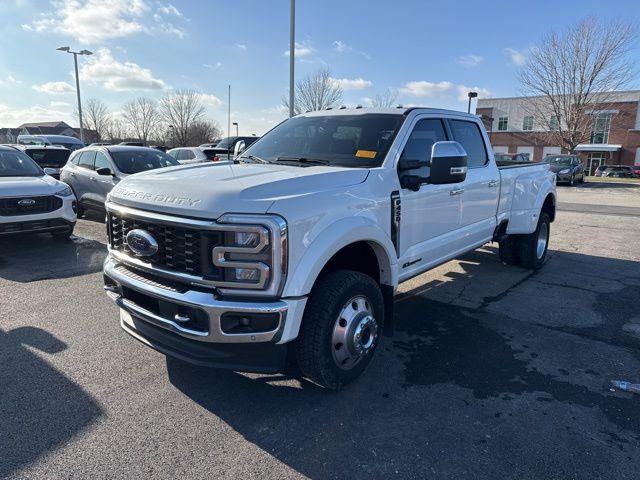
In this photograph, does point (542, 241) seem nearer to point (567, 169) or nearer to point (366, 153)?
point (366, 153)

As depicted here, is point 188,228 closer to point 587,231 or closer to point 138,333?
point 138,333

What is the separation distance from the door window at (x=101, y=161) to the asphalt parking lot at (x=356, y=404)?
5.01 meters

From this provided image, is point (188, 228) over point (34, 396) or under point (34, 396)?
over

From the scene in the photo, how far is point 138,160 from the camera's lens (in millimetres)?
9719

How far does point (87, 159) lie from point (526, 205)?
29.9 feet

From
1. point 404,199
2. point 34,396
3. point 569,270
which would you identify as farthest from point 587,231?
point 34,396

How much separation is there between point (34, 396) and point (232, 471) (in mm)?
1661

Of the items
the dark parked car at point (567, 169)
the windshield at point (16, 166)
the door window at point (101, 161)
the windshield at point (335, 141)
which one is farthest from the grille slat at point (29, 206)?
the dark parked car at point (567, 169)

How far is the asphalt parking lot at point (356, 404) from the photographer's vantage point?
2.54 metres

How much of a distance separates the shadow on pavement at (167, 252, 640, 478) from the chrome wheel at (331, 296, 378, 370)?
27cm

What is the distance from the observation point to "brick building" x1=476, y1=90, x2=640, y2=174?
167 feet

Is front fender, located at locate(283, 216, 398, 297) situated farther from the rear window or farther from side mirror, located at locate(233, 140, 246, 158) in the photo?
the rear window

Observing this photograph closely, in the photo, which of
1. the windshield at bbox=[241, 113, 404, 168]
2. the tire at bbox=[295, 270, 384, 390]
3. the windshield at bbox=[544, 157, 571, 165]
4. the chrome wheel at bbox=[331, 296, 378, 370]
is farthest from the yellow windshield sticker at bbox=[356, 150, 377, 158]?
the windshield at bbox=[544, 157, 571, 165]

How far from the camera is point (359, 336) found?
3215mm
